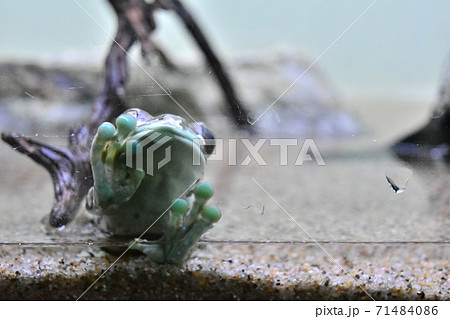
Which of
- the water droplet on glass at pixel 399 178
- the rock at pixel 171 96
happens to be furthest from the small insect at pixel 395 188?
the rock at pixel 171 96

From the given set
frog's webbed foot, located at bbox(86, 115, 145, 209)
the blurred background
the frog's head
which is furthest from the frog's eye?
the blurred background

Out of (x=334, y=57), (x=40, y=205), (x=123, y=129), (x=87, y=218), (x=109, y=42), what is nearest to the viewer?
(x=123, y=129)

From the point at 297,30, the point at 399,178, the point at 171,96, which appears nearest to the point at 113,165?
the point at 171,96

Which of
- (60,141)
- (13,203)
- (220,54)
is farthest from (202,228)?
(13,203)

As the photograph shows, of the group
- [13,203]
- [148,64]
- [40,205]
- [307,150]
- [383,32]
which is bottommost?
[13,203]

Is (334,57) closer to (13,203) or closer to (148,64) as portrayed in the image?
(148,64)

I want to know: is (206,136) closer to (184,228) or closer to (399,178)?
(184,228)
